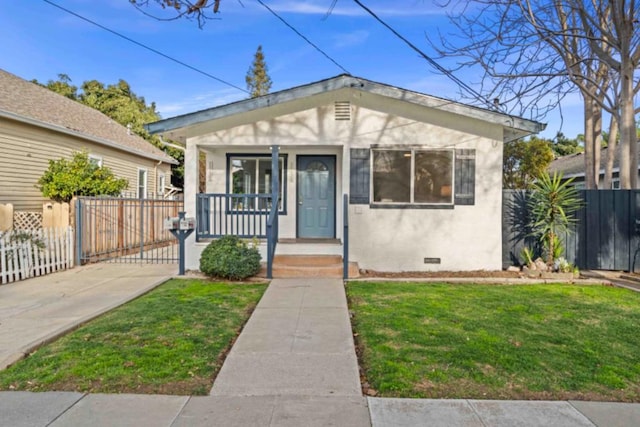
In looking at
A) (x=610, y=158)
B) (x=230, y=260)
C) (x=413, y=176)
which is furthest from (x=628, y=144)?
(x=230, y=260)

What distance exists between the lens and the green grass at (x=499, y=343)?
357 centimetres

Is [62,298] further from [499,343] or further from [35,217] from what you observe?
[499,343]

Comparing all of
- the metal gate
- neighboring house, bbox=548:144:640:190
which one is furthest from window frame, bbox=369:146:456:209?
neighboring house, bbox=548:144:640:190

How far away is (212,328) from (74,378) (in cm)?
167

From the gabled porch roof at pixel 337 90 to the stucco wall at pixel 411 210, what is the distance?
31 cm

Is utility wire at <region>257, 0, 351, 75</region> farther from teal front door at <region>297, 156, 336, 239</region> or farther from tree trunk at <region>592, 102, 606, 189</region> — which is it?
tree trunk at <region>592, 102, 606, 189</region>

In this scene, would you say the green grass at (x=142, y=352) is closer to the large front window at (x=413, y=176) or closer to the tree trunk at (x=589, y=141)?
the large front window at (x=413, y=176)

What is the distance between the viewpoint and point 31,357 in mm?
4152

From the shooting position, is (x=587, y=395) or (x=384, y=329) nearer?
(x=587, y=395)

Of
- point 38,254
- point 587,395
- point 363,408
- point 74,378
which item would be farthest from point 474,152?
Answer: point 38,254

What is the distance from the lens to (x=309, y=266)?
8633mm

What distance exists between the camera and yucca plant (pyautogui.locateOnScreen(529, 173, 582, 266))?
8.54 meters

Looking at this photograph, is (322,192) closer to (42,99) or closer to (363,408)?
(363,408)

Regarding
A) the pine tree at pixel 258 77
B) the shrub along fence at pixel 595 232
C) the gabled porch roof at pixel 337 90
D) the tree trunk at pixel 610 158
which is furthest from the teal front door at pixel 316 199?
the pine tree at pixel 258 77
